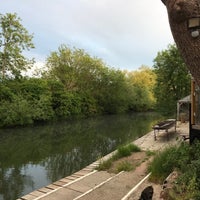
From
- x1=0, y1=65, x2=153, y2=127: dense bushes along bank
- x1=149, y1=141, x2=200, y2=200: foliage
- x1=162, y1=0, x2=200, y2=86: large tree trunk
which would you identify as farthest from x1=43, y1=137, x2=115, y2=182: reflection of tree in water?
x1=0, y1=65, x2=153, y2=127: dense bushes along bank

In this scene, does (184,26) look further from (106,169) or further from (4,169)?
(4,169)

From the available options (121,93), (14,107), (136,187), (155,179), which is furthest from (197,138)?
(121,93)

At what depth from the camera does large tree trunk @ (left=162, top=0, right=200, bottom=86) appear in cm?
276

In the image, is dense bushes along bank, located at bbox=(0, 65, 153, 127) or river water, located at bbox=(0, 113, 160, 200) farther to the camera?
dense bushes along bank, located at bbox=(0, 65, 153, 127)

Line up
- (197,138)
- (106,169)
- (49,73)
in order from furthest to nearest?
1. (49,73)
2. (106,169)
3. (197,138)

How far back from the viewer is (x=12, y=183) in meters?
8.98

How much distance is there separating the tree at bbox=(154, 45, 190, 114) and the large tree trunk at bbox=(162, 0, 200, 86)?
A: 83.5 feet

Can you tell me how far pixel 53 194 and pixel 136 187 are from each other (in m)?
2.02

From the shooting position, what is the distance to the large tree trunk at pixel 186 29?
2.76m

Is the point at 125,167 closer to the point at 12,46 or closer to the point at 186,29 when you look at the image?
the point at 186,29

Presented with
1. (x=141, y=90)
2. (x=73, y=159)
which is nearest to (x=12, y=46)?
(x=73, y=159)

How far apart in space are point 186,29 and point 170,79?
26247 mm

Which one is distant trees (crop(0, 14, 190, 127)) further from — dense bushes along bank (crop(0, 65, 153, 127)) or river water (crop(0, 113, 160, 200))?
river water (crop(0, 113, 160, 200))

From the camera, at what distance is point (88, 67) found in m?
38.8
